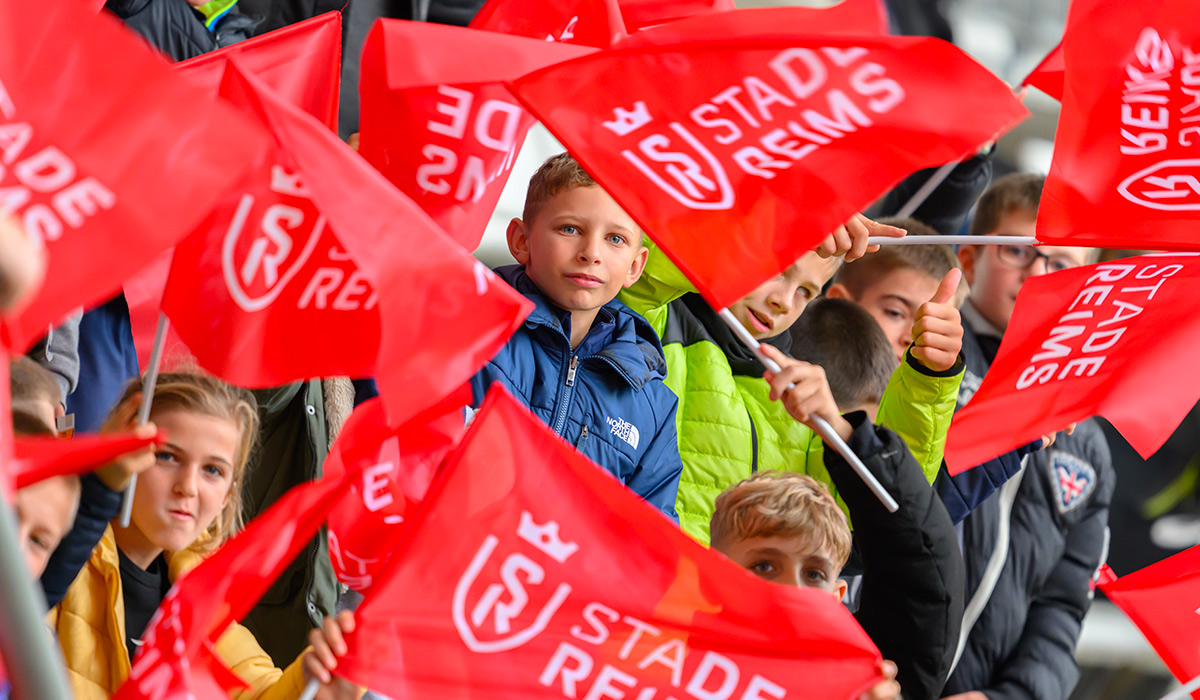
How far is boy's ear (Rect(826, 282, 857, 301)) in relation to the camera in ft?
11.7

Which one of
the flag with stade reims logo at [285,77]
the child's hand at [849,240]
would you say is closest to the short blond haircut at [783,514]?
the child's hand at [849,240]

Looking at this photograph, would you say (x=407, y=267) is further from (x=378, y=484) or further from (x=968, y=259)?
(x=968, y=259)

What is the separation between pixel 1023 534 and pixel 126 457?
2.13 metres

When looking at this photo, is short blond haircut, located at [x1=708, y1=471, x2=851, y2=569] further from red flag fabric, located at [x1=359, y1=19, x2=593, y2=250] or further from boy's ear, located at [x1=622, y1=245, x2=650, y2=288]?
red flag fabric, located at [x1=359, y1=19, x2=593, y2=250]

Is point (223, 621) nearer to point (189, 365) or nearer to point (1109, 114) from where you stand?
point (189, 365)

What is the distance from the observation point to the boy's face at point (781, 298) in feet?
9.68

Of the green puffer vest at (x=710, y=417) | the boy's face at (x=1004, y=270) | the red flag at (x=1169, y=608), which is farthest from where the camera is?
the boy's face at (x=1004, y=270)

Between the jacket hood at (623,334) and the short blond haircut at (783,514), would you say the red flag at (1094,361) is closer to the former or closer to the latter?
the short blond haircut at (783,514)

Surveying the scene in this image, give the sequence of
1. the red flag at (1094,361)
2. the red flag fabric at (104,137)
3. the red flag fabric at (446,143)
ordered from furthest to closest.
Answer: the red flag fabric at (446,143)
the red flag at (1094,361)
the red flag fabric at (104,137)

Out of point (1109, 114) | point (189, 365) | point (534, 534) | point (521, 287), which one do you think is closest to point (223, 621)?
point (534, 534)

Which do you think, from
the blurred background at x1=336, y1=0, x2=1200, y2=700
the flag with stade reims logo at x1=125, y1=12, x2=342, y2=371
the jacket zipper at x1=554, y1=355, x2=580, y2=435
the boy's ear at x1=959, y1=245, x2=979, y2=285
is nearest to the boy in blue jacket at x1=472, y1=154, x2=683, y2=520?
→ the jacket zipper at x1=554, y1=355, x2=580, y2=435

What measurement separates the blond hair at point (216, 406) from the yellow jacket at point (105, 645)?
0.21 m

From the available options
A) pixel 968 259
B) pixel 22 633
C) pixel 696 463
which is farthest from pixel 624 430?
pixel 22 633

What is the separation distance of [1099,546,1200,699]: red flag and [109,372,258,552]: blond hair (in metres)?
1.45
